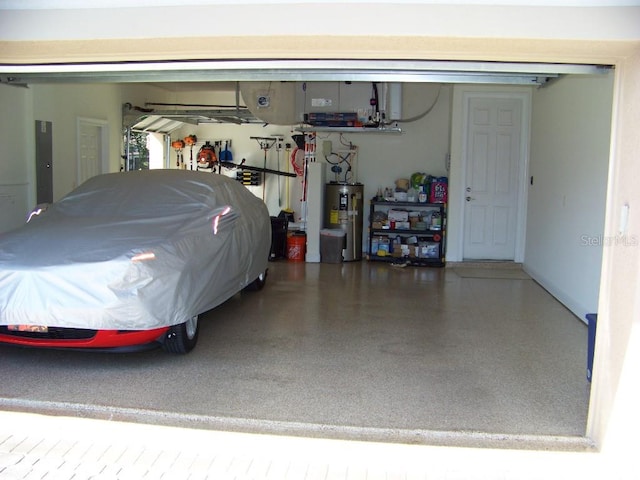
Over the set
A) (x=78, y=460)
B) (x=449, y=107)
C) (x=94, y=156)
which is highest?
(x=449, y=107)

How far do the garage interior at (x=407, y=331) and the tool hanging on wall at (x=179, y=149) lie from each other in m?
1.26

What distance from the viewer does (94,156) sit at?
402 inches

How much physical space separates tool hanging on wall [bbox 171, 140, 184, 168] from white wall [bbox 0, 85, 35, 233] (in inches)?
150

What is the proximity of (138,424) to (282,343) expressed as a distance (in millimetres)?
1908

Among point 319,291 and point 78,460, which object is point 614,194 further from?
point 319,291

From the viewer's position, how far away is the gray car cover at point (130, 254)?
421 centimetres

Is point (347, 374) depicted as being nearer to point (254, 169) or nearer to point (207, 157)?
point (254, 169)

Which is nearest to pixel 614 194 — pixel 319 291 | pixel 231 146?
pixel 319 291

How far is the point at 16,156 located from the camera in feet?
26.0

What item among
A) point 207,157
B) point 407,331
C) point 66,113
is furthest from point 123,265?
point 207,157

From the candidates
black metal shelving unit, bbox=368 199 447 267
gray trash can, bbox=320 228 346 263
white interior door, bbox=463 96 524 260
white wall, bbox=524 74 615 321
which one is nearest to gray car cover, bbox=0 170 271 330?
white wall, bbox=524 74 615 321

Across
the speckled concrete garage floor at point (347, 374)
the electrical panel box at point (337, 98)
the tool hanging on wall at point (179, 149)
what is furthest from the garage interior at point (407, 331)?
the tool hanging on wall at point (179, 149)

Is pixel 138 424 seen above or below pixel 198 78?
below

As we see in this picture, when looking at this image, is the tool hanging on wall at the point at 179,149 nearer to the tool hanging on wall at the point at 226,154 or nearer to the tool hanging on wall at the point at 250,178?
the tool hanging on wall at the point at 226,154
